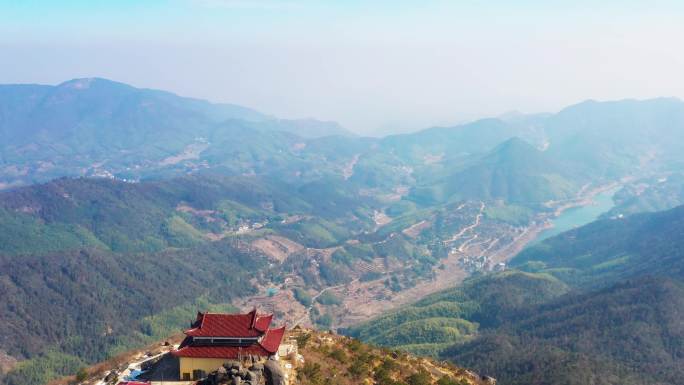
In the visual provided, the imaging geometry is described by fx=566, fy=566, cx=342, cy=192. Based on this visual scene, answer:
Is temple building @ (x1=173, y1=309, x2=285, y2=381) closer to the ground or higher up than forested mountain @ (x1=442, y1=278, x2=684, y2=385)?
higher up

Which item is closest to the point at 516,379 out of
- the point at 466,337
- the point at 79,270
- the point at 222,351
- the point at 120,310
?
the point at 466,337

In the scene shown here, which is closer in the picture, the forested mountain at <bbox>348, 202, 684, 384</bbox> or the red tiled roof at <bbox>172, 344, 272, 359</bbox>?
the red tiled roof at <bbox>172, 344, 272, 359</bbox>

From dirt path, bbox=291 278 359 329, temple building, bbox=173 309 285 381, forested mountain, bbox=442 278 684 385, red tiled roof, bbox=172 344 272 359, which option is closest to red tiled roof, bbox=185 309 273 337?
temple building, bbox=173 309 285 381

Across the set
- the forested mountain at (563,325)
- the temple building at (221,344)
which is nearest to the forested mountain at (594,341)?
the forested mountain at (563,325)

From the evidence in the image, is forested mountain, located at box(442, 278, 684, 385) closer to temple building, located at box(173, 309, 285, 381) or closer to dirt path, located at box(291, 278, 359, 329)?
temple building, located at box(173, 309, 285, 381)

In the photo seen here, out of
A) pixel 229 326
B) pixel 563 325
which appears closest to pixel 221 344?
pixel 229 326

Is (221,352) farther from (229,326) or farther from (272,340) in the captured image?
(272,340)
